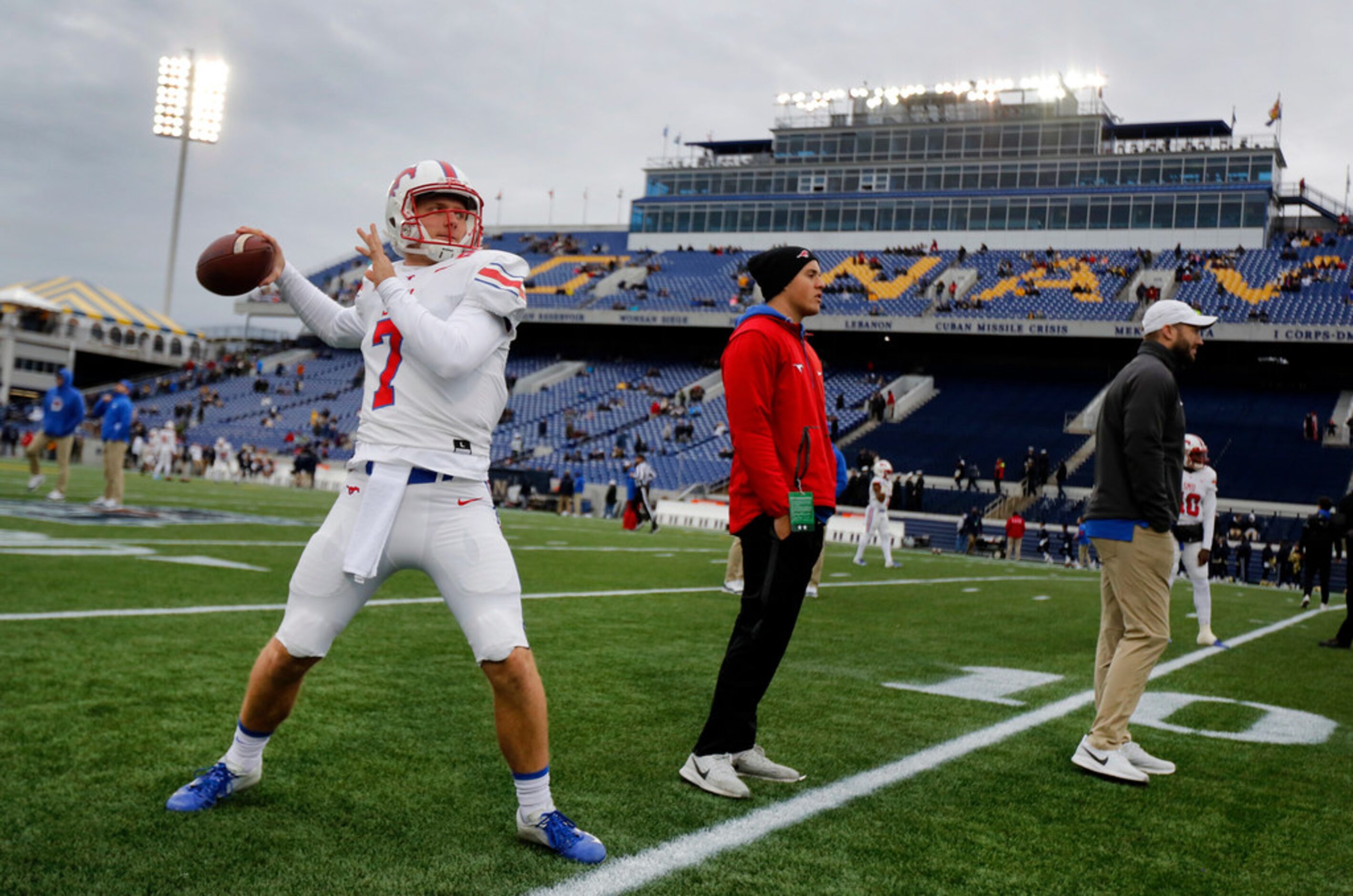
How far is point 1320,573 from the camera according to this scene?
699 inches

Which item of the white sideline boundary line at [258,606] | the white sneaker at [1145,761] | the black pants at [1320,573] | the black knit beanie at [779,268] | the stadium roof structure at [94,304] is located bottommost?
the white sideline boundary line at [258,606]

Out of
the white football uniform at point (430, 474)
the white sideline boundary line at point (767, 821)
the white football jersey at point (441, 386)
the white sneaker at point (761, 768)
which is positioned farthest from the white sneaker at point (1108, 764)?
the white football jersey at point (441, 386)

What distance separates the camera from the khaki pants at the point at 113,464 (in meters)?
15.6

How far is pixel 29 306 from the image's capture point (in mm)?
57125

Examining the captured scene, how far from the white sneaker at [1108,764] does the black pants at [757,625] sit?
147 cm

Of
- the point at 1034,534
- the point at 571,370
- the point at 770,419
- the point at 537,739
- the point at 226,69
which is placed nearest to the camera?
the point at 537,739

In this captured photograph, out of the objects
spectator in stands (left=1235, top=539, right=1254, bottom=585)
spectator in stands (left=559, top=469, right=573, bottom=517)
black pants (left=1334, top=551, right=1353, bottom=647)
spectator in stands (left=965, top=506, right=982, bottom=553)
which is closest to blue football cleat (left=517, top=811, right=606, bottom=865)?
black pants (left=1334, top=551, right=1353, bottom=647)

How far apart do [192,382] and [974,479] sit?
1464 inches

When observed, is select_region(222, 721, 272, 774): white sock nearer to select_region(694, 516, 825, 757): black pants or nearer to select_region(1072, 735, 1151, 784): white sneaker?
select_region(694, 516, 825, 757): black pants

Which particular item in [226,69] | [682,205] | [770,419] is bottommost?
[770,419]

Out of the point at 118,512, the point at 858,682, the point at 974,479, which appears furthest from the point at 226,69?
the point at 858,682

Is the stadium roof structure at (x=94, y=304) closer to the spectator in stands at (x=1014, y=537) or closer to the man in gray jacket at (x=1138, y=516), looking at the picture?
the spectator in stands at (x=1014, y=537)

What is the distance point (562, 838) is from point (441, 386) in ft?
4.46

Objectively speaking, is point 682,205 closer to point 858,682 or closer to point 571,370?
point 571,370
